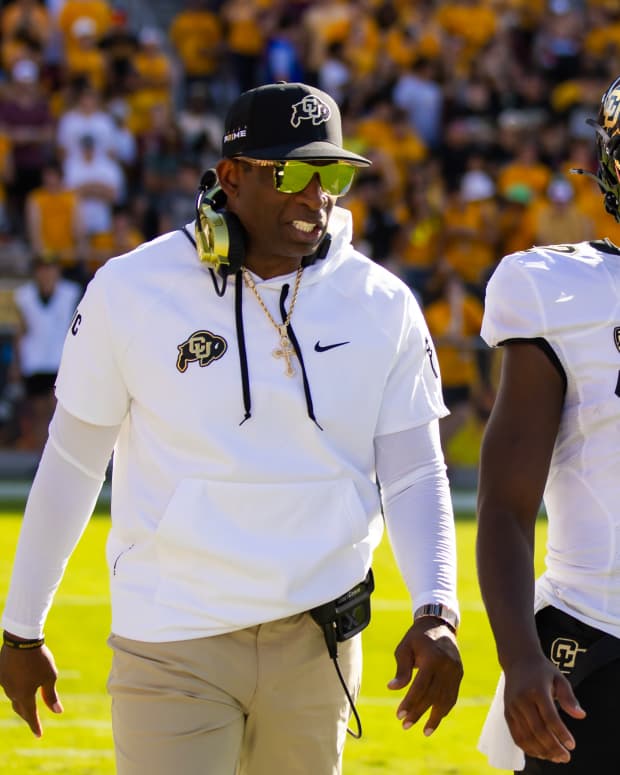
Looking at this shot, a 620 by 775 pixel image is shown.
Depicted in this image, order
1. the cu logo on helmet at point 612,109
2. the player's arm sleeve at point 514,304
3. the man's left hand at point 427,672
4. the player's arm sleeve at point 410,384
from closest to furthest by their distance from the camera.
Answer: the player's arm sleeve at point 514,304
the cu logo on helmet at point 612,109
the man's left hand at point 427,672
the player's arm sleeve at point 410,384

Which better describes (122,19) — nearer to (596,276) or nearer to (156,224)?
(156,224)

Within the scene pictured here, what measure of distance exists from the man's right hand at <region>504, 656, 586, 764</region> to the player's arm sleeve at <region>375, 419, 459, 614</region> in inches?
24.8

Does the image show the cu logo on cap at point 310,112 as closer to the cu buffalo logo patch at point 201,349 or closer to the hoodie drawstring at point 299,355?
the hoodie drawstring at point 299,355

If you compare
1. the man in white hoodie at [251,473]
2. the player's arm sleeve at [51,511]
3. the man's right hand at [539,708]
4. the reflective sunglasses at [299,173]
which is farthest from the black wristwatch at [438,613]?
the reflective sunglasses at [299,173]

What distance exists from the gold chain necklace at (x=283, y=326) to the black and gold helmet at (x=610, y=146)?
0.69 meters

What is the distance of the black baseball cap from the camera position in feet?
11.1

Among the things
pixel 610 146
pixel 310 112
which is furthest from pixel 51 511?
pixel 610 146

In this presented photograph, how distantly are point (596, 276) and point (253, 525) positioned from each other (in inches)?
33.2

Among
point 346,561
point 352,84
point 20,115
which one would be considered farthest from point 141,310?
point 352,84

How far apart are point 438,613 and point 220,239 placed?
89 centimetres

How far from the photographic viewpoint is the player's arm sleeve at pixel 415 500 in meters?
3.30

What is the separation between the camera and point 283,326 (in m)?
3.31

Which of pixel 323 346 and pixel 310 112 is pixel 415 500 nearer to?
pixel 323 346

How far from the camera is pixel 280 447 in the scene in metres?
3.21
